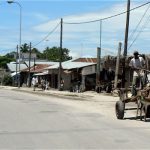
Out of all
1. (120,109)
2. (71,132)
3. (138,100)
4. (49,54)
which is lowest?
(71,132)

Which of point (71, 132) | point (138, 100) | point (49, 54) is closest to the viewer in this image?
point (71, 132)

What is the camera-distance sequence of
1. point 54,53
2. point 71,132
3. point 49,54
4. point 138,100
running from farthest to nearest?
point 49,54
point 54,53
point 138,100
point 71,132

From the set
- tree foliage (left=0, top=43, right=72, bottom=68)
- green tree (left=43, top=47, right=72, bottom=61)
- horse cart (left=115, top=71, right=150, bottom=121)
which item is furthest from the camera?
green tree (left=43, top=47, right=72, bottom=61)

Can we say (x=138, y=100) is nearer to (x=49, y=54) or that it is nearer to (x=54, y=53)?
(x=54, y=53)

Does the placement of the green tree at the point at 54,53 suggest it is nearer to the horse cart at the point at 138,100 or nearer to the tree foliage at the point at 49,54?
the tree foliage at the point at 49,54

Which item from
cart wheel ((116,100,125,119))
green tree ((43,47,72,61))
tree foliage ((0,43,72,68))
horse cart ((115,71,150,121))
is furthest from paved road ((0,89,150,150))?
green tree ((43,47,72,61))

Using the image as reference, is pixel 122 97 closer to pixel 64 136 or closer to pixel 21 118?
pixel 21 118

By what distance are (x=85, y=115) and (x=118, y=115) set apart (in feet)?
6.64

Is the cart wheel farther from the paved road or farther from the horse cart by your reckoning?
the paved road

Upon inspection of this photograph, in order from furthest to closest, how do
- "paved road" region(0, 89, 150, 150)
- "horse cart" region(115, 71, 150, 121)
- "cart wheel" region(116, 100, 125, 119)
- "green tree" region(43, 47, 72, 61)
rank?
"green tree" region(43, 47, 72, 61)
"cart wheel" region(116, 100, 125, 119)
"horse cart" region(115, 71, 150, 121)
"paved road" region(0, 89, 150, 150)

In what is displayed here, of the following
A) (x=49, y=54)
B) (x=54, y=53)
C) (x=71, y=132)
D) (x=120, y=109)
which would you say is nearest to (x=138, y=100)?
(x=120, y=109)

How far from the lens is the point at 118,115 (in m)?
19.1

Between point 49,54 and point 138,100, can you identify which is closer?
point 138,100

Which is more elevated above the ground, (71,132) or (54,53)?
(54,53)
